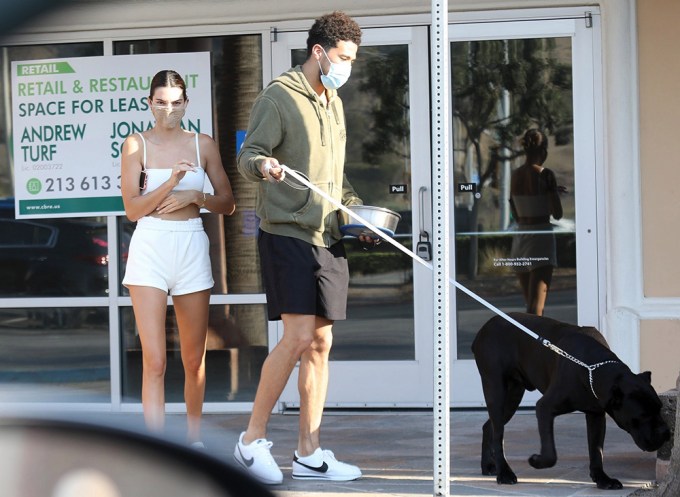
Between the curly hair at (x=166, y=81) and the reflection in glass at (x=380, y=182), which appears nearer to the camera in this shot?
the curly hair at (x=166, y=81)

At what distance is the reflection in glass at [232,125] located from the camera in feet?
25.0

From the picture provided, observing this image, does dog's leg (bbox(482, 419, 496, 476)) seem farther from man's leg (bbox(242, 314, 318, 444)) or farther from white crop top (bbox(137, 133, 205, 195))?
white crop top (bbox(137, 133, 205, 195))

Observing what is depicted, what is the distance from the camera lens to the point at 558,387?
198 inches

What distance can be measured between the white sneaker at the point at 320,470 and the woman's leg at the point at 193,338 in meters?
0.55

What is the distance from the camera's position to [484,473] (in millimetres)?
5527

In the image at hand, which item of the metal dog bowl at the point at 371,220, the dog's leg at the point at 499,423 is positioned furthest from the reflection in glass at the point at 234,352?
the metal dog bowl at the point at 371,220

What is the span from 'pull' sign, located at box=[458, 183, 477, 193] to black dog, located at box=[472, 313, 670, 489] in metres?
2.00

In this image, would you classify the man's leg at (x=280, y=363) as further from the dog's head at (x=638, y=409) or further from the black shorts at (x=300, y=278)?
the dog's head at (x=638, y=409)

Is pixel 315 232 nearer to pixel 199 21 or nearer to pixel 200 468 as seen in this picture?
pixel 199 21

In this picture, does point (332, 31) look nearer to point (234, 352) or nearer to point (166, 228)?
point (166, 228)

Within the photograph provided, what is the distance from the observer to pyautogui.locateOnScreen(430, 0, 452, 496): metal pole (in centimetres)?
413

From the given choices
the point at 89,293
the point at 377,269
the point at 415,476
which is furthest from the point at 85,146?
the point at 415,476

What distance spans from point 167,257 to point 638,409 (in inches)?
89.0

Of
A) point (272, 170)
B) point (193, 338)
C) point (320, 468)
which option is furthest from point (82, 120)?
point (320, 468)
